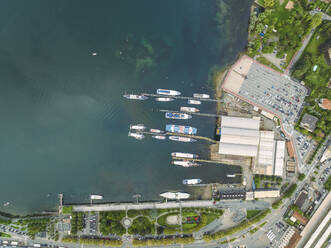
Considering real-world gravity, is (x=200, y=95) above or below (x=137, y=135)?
above

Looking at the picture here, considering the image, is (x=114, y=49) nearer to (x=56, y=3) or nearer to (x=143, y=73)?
(x=143, y=73)

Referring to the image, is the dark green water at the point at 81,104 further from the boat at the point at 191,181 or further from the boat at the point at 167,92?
the boat at the point at 167,92

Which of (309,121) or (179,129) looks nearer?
(309,121)

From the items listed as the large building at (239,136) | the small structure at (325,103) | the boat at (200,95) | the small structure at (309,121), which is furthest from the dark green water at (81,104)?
the small structure at (325,103)

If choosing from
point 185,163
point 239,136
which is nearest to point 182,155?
point 185,163

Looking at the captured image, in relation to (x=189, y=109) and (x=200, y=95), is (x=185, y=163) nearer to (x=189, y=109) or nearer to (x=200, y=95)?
(x=189, y=109)

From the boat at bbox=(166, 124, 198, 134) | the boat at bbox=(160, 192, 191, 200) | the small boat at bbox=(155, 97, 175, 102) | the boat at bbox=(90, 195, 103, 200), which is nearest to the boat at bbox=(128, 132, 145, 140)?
the boat at bbox=(166, 124, 198, 134)

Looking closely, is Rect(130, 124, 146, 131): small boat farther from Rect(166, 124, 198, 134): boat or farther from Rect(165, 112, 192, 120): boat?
Rect(165, 112, 192, 120): boat
